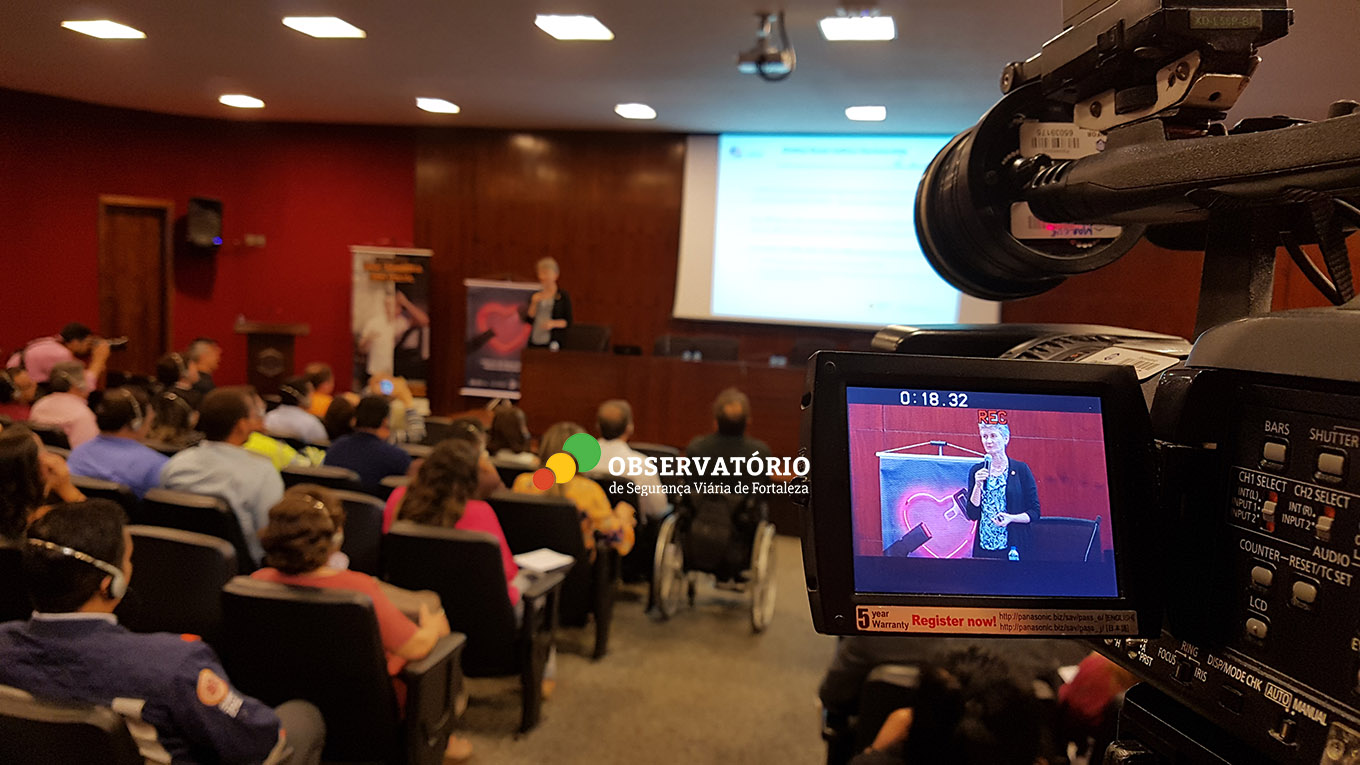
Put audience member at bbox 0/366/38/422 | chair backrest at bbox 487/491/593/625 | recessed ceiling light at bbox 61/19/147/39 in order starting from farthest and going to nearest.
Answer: recessed ceiling light at bbox 61/19/147/39 → audience member at bbox 0/366/38/422 → chair backrest at bbox 487/491/593/625

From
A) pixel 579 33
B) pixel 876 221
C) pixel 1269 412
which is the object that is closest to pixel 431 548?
pixel 1269 412

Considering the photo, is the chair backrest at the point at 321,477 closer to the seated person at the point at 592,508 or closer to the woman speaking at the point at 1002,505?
the seated person at the point at 592,508

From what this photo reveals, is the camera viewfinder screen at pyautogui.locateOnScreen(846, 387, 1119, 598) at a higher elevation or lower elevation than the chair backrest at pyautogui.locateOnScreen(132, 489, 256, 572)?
higher

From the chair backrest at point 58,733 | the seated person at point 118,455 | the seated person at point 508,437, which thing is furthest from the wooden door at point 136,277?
the chair backrest at point 58,733

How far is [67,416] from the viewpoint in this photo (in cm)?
438

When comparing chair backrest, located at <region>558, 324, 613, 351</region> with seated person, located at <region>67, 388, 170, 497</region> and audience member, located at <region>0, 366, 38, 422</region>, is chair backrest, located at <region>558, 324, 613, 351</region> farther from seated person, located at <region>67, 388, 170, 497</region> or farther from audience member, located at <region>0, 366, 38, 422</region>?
seated person, located at <region>67, 388, 170, 497</region>

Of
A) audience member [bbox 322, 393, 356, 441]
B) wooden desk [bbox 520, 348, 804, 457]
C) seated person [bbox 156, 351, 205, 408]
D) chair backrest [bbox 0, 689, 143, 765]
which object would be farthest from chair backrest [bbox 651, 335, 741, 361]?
chair backrest [bbox 0, 689, 143, 765]

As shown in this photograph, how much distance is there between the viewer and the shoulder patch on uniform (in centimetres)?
160

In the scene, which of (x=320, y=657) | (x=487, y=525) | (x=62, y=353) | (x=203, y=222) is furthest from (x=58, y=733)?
(x=203, y=222)

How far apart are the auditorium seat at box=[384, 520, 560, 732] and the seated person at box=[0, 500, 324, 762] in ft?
2.90

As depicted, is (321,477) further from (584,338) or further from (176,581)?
(584,338)

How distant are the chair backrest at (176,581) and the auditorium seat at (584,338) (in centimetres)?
468

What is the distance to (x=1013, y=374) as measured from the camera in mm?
759

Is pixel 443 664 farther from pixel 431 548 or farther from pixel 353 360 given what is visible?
pixel 353 360
